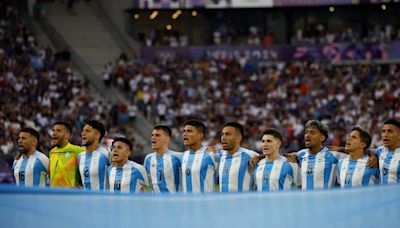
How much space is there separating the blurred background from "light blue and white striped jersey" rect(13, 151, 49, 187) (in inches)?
524

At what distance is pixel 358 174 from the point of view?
12.9 metres

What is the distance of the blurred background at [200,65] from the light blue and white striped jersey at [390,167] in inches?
661

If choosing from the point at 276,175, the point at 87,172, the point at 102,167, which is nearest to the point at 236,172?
the point at 276,175

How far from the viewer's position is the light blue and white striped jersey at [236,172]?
13711 millimetres

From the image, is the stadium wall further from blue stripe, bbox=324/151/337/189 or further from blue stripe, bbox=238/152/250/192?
blue stripe, bbox=238/152/250/192

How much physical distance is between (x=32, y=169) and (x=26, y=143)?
0.37 meters

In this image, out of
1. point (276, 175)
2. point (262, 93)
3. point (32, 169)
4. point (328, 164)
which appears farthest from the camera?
point (262, 93)

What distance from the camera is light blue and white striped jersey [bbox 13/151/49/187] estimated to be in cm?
1528

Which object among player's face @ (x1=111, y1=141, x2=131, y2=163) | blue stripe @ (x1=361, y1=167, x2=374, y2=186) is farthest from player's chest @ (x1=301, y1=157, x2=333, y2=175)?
player's face @ (x1=111, y1=141, x2=131, y2=163)

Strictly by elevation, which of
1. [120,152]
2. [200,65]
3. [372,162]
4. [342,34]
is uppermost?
[342,34]

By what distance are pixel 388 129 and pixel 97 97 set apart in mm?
24478

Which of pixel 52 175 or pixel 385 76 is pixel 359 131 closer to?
pixel 52 175

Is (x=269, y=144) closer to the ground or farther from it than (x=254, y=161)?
farther from it

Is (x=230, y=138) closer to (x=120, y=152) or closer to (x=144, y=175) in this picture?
(x=144, y=175)
